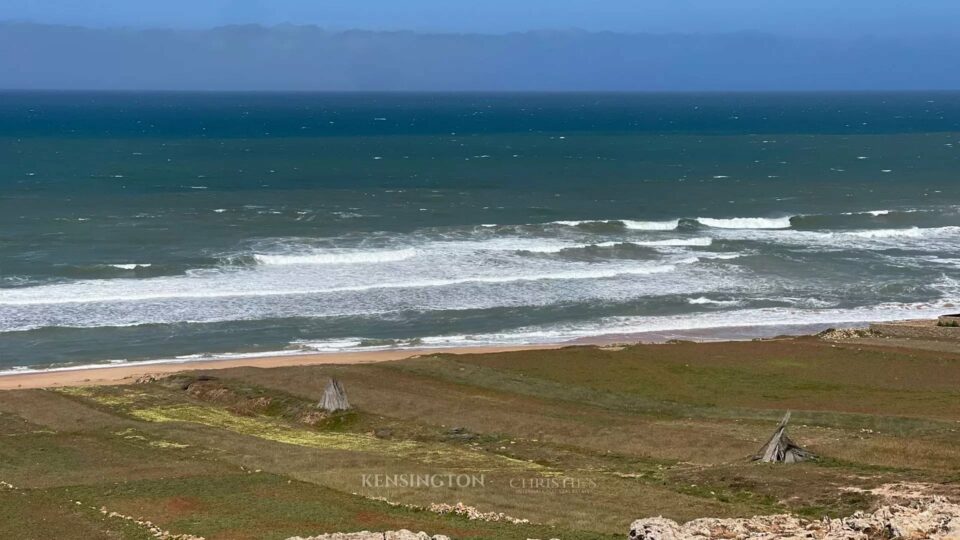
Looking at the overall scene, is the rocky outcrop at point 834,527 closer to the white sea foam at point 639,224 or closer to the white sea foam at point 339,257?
the white sea foam at point 339,257

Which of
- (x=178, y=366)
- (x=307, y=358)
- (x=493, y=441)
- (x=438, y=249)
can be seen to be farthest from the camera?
(x=438, y=249)

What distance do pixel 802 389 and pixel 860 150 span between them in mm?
116787

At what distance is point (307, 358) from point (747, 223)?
47.3 m

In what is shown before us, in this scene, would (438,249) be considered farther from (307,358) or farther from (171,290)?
(307,358)

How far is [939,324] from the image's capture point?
177 feet

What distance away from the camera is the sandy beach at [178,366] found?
45250 millimetres

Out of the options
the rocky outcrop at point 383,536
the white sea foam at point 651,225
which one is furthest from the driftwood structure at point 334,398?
the white sea foam at point 651,225

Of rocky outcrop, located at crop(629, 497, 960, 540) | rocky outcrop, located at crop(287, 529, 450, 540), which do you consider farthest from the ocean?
rocky outcrop, located at crop(629, 497, 960, 540)

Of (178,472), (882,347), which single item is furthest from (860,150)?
(178,472)

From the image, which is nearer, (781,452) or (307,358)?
(781,452)

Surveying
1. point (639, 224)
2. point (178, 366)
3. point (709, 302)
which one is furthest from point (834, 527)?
point (639, 224)

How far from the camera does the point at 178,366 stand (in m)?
48.9

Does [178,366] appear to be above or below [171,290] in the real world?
below

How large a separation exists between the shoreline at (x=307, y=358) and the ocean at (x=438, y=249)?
900 mm
